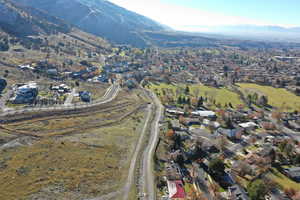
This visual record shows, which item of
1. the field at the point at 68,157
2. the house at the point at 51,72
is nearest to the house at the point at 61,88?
the house at the point at 51,72

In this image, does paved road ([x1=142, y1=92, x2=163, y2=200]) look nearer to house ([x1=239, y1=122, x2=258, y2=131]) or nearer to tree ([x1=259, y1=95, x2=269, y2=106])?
house ([x1=239, y1=122, x2=258, y2=131])

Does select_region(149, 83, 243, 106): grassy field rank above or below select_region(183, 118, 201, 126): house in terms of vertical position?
above

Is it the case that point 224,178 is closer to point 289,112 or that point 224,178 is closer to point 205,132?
point 205,132

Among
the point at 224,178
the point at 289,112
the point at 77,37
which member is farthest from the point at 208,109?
the point at 77,37

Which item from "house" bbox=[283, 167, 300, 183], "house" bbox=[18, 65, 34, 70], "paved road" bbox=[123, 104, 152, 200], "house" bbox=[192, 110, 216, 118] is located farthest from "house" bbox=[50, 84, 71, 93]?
"house" bbox=[283, 167, 300, 183]

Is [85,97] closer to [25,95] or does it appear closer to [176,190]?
[25,95]

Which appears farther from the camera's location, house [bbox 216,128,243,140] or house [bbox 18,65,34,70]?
house [bbox 18,65,34,70]
